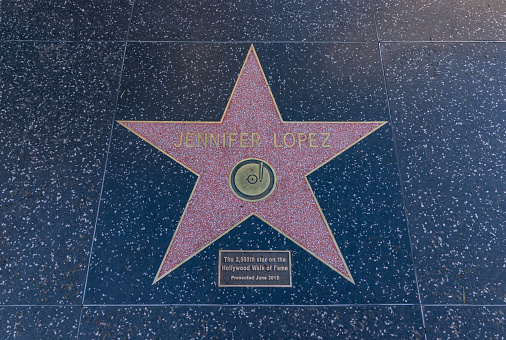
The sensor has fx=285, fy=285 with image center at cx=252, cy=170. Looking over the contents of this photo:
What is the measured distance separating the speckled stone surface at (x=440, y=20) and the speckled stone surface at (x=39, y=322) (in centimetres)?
A: 285

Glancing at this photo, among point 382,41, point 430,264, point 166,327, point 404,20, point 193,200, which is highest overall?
point 404,20

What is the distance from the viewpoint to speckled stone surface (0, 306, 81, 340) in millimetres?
1642

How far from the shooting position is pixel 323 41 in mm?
2186

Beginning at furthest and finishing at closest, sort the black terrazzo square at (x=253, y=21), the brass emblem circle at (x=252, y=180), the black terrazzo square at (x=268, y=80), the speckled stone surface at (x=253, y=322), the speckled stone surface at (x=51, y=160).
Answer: the black terrazzo square at (x=253, y=21) < the black terrazzo square at (x=268, y=80) < the brass emblem circle at (x=252, y=180) < the speckled stone surface at (x=51, y=160) < the speckled stone surface at (x=253, y=322)

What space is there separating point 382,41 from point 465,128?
0.88 m

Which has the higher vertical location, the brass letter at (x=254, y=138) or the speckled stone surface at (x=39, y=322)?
the brass letter at (x=254, y=138)

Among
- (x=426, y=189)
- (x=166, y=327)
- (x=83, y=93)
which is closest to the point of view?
(x=166, y=327)

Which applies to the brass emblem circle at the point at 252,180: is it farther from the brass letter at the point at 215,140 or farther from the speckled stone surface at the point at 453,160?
the speckled stone surface at the point at 453,160

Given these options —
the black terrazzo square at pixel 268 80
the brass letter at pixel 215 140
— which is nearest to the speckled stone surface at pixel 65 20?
the black terrazzo square at pixel 268 80

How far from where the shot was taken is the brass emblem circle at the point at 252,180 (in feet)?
6.10

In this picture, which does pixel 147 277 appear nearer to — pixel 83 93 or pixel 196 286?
pixel 196 286

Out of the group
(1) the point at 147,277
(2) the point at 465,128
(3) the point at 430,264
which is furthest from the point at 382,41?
(1) the point at 147,277

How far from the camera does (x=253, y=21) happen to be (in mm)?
2223

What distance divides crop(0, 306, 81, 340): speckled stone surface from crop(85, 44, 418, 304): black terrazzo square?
14 cm
